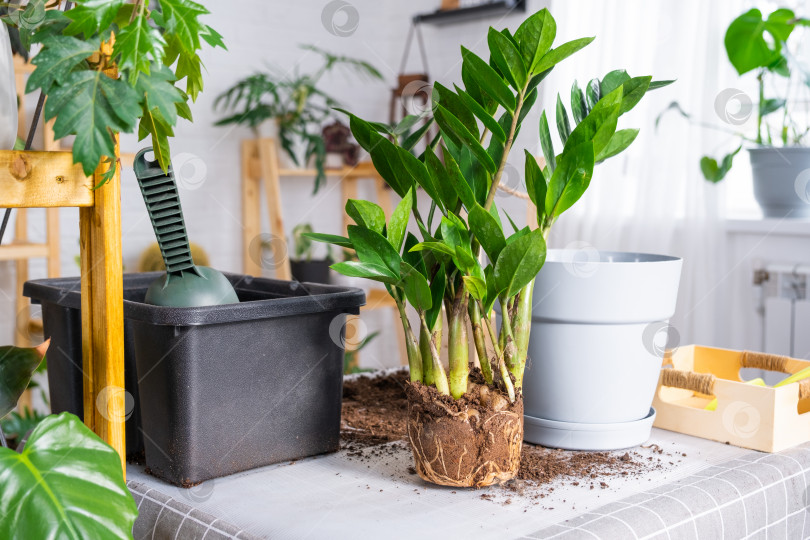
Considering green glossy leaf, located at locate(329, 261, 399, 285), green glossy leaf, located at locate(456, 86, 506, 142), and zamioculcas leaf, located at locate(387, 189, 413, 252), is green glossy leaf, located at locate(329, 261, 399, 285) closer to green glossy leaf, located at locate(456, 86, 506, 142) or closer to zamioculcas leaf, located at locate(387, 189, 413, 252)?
zamioculcas leaf, located at locate(387, 189, 413, 252)

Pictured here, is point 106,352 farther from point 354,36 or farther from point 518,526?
point 354,36

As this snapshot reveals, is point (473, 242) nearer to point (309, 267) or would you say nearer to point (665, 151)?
point (665, 151)

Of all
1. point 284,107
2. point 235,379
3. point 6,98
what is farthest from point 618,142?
point 284,107

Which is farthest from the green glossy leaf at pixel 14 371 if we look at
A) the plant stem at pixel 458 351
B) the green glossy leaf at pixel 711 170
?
the green glossy leaf at pixel 711 170

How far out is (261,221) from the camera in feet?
10.4

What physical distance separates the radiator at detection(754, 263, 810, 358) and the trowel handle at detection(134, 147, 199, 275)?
6.16ft

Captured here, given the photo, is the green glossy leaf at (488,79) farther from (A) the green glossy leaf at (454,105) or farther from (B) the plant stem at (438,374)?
(B) the plant stem at (438,374)

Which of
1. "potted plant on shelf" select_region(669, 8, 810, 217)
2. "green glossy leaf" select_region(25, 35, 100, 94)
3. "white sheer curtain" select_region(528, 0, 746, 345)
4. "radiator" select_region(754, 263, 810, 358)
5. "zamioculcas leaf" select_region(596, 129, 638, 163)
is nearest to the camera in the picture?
"green glossy leaf" select_region(25, 35, 100, 94)

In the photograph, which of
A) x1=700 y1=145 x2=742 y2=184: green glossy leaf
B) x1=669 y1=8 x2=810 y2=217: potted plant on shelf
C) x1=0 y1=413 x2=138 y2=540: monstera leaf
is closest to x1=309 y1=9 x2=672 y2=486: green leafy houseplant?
x1=0 y1=413 x2=138 y2=540: monstera leaf

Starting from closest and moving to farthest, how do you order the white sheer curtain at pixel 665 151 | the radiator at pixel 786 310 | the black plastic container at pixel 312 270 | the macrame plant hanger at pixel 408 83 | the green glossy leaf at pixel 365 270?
the green glossy leaf at pixel 365 270 < the radiator at pixel 786 310 < the white sheer curtain at pixel 665 151 < the black plastic container at pixel 312 270 < the macrame plant hanger at pixel 408 83

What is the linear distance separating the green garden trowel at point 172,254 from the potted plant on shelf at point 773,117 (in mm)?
1658

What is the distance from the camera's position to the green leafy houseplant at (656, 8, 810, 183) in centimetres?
190

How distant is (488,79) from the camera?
651mm

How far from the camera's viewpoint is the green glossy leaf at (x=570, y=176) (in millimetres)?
637
